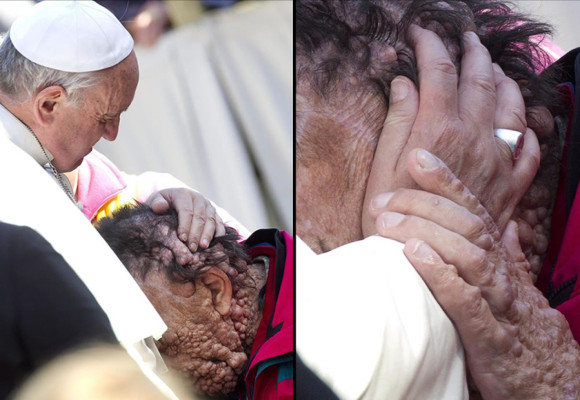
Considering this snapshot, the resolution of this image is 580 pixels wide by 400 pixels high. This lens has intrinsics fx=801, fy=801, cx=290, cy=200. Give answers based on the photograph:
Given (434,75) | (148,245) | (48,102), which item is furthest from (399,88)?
(48,102)

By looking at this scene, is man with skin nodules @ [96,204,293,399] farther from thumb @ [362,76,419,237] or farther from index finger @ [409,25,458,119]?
index finger @ [409,25,458,119]

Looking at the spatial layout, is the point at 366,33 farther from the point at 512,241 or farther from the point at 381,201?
the point at 512,241

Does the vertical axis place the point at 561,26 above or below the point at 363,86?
above

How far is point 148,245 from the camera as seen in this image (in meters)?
1.77

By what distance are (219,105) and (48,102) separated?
382mm

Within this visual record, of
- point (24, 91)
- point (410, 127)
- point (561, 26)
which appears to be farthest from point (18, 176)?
point (561, 26)

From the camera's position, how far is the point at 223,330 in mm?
1808

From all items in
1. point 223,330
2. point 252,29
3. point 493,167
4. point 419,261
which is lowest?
point 223,330

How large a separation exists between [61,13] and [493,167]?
39.8 inches

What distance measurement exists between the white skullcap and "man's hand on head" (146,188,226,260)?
32cm

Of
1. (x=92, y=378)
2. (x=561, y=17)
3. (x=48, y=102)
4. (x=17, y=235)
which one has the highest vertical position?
(x=561, y=17)

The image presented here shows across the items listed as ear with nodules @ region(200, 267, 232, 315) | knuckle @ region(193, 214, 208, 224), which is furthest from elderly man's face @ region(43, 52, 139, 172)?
ear with nodules @ region(200, 267, 232, 315)

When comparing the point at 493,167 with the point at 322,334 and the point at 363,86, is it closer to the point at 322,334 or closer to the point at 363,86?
the point at 363,86

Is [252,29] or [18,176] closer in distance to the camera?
[18,176]
